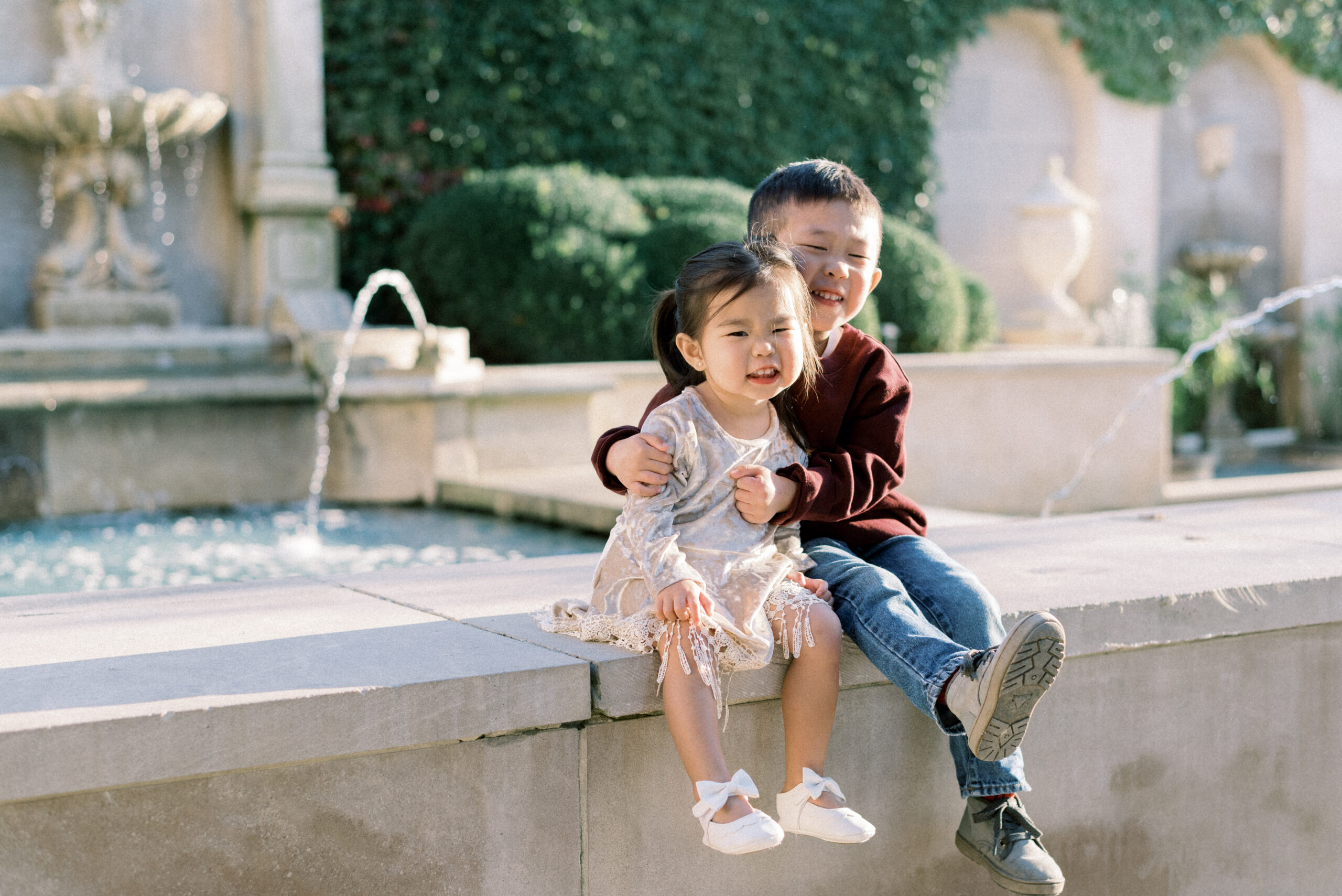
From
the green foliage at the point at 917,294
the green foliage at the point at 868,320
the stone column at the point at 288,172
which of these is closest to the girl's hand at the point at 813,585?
the green foliage at the point at 868,320

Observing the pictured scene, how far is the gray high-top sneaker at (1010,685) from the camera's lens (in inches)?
80.7

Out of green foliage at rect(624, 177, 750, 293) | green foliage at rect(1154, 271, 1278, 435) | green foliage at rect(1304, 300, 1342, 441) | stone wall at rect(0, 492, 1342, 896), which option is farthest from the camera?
green foliage at rect(1304, 300, 1342, 441)

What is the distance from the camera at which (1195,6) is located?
12266 millimetres

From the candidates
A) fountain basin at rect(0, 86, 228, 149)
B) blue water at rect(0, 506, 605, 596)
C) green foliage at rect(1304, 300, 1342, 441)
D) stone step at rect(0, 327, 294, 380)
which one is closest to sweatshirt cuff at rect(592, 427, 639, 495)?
blue water at rect(0, 506, 605, 596)

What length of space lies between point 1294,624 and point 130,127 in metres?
5.84

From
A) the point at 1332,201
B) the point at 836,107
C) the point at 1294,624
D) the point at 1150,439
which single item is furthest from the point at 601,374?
the point at 1332,201

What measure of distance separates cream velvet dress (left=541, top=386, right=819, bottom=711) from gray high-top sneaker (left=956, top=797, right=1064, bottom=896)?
0.43 meters

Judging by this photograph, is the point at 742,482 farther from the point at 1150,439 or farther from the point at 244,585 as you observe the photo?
the point at 1150,439

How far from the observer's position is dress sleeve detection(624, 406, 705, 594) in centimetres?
221

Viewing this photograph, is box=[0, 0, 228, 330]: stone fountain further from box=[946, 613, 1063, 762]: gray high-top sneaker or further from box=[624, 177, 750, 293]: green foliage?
box=[946, 613, 1063, 762]: gray high-top sneaker

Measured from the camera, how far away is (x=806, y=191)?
2621mm

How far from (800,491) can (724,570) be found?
19 cm

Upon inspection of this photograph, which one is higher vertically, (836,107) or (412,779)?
(836,107)

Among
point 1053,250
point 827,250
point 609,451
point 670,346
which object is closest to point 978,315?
point 1053,250
